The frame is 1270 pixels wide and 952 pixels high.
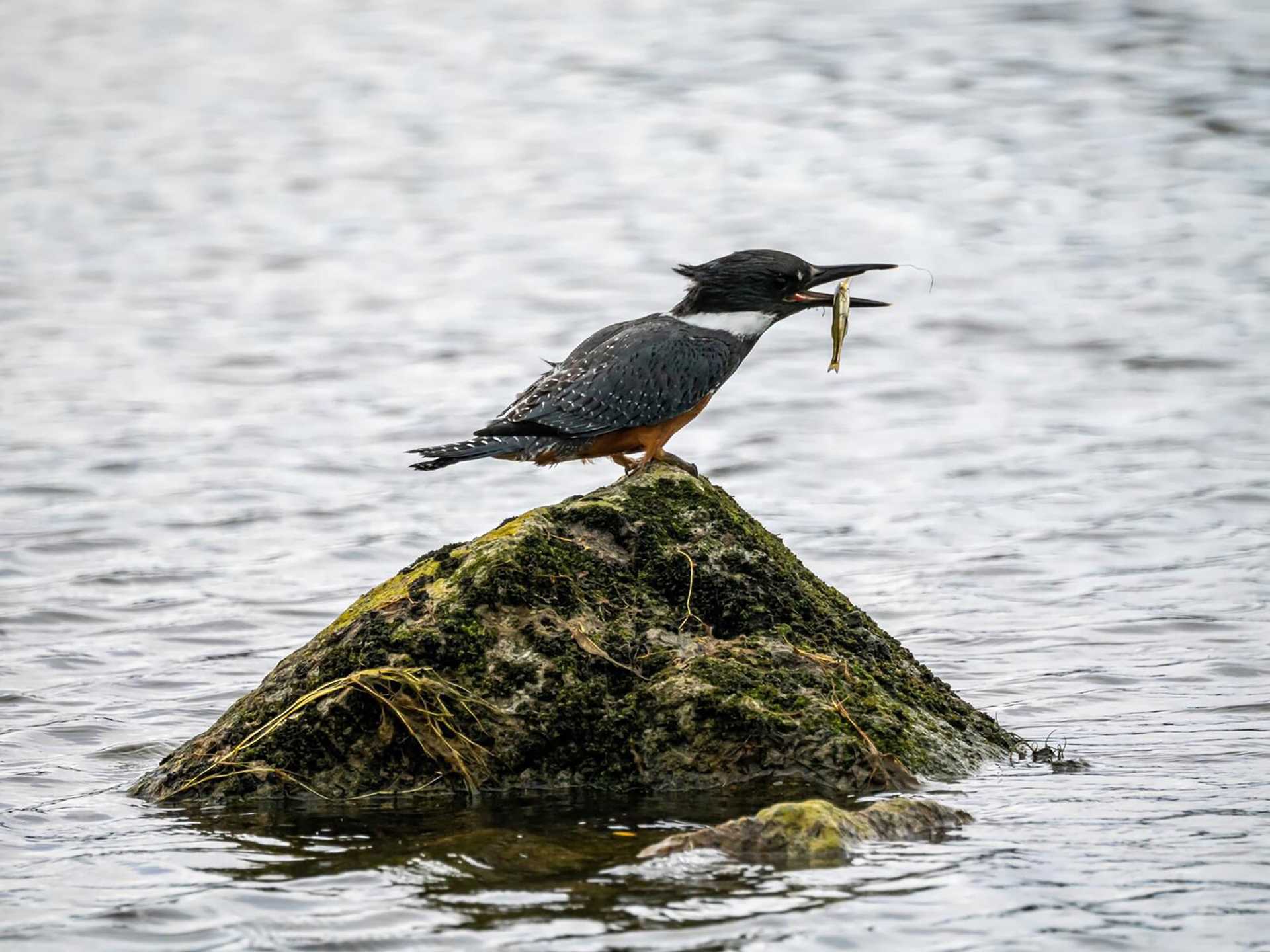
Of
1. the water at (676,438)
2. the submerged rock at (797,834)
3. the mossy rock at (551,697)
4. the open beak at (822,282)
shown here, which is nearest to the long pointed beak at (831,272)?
the open beak at (822,282)

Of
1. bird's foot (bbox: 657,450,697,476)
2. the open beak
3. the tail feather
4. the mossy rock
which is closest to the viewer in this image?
the mossy rock

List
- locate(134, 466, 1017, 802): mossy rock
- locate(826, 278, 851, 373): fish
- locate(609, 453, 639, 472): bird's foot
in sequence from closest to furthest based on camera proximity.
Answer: locate(134, 466, 1017, 802): mossy rock
locate(609, 453, 639, 472): bird's foot
locate(826, 278, 851, 373): fish

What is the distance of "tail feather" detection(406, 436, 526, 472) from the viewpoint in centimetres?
718

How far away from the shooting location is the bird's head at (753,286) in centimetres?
814

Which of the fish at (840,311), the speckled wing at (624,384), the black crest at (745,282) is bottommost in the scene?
the speckled wing at (624,384)

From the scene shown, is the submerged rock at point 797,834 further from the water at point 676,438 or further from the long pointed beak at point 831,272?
the long pointed beak at point 831,272

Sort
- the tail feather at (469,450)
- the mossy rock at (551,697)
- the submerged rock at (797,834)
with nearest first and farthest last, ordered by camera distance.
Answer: the submerged rock at (797,834), the mossy rock at (551,697), the tail feather at (469,450)

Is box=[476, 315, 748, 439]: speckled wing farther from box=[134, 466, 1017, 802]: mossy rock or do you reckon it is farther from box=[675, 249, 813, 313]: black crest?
box=[134, 466, 1017, 802]: mossy rock

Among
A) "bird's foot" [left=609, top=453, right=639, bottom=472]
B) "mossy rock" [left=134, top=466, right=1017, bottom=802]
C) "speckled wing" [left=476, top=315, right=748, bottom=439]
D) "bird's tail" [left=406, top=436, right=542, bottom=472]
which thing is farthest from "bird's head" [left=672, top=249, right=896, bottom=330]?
"mossy rock" [left=134, top=466, right=1017, bottom=802]

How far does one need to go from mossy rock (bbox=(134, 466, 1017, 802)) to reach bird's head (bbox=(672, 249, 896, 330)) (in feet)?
5.85

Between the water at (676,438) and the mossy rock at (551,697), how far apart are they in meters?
0.21

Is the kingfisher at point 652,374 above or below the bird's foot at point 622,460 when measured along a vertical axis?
above

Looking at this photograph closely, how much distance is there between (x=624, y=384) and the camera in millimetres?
7520

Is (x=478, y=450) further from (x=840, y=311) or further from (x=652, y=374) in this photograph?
(x=840, y=311)
